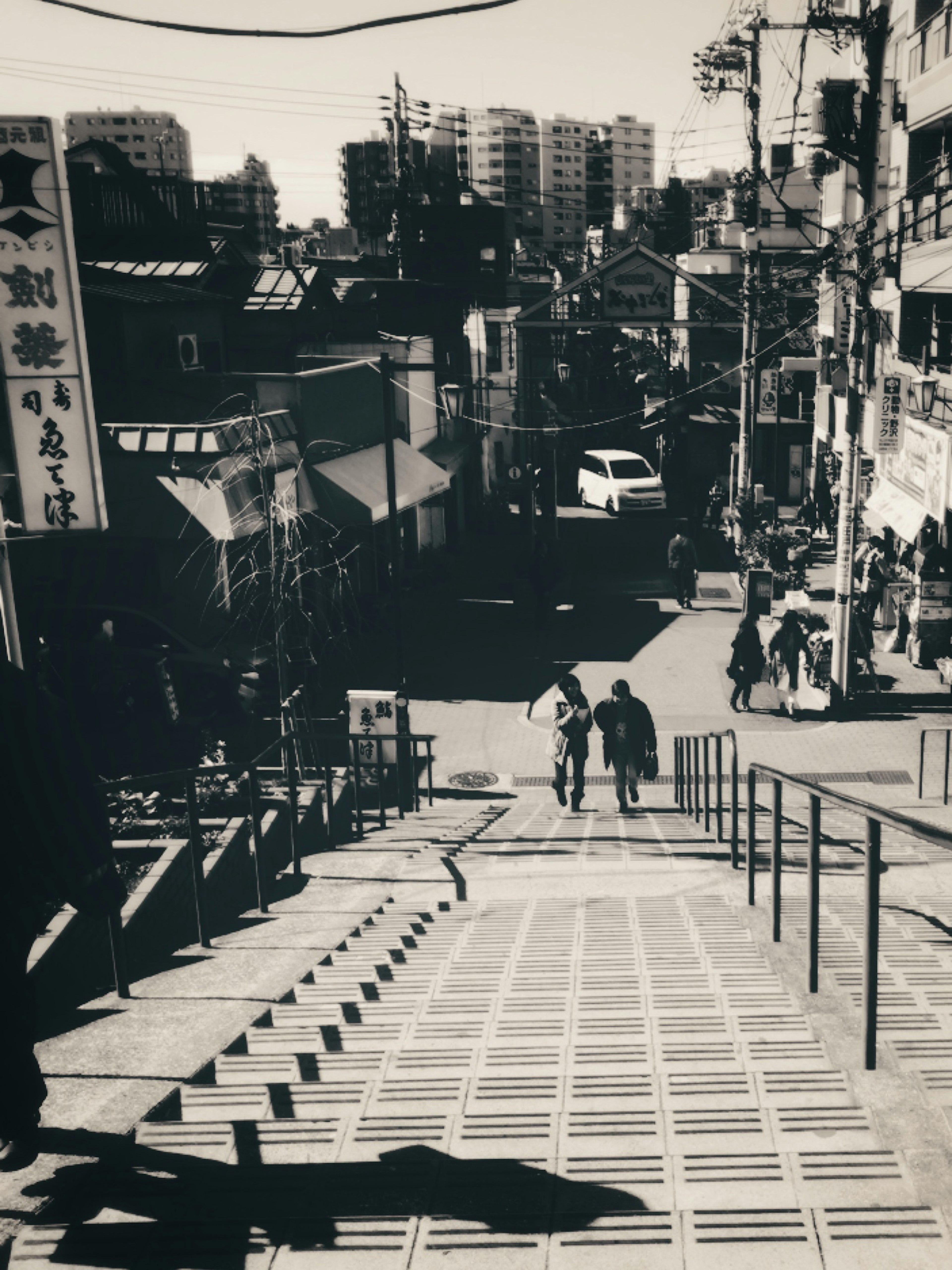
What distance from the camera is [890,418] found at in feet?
64.6

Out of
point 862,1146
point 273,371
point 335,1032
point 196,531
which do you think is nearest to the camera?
point 862,1146

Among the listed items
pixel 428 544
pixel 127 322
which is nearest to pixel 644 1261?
pixel 127 322

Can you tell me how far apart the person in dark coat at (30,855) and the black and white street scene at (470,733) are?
0.04 feet

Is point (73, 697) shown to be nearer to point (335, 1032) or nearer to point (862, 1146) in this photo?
point (335, 1032)

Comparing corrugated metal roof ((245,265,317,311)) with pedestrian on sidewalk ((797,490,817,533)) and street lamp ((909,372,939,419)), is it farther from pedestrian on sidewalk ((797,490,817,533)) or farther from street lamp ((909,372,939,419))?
pedestrian on sidewalk ((797,490,817,533))

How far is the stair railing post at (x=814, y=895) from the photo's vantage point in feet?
15.1

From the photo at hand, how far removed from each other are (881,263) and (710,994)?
1436 centimetres

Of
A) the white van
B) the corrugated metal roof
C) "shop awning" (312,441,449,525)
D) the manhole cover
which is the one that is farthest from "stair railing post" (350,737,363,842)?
the white van

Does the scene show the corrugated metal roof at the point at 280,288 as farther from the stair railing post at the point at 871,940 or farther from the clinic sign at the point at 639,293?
the stair railing post at the point at 871,940

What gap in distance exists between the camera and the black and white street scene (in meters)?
3.12

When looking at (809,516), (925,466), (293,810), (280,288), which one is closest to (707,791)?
(293,810)

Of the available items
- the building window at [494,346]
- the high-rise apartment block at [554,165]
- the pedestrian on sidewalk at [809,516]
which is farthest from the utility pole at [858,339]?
the high-rise apartment block at [554,165]

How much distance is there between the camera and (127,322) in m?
19.9

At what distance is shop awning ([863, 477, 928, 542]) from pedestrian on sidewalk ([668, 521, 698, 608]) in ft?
12.9
